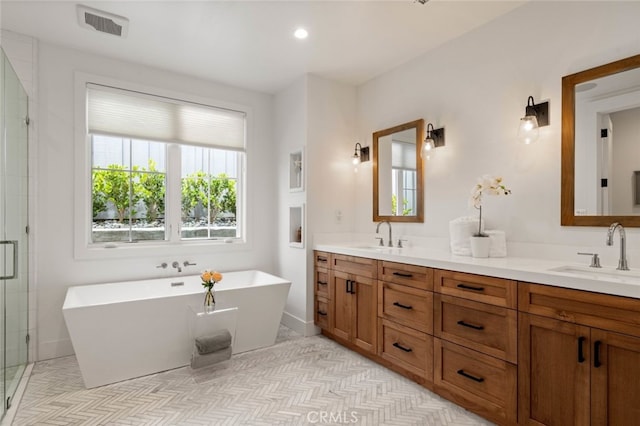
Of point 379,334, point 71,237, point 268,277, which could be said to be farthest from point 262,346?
point 71,237

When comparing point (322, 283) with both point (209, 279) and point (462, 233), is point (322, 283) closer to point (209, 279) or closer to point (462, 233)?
point (209, 279)

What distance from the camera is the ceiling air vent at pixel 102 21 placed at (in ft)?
8.54

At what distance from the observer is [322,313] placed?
362cm

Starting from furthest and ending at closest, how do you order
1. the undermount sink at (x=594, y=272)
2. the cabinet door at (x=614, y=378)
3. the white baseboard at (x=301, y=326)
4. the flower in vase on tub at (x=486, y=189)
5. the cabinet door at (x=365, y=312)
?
1. the white baseboard at (x=301, y=326)
2. the cabinet door at (x=365, y=312)
3. the flower in vase on tub at (x=486, y=189)
4. the undermount sink at (x=594, y=272)
5. the cabinet door at (x=614, y=378)

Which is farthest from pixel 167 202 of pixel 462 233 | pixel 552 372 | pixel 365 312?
pixel 552 372

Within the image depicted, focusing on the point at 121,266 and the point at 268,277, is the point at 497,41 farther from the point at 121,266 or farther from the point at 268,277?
the point at 121,266

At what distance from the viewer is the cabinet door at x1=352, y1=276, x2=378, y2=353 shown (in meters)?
2.95

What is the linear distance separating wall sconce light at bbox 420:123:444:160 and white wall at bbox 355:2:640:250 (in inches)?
2.3

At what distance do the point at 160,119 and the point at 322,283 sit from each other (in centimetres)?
248

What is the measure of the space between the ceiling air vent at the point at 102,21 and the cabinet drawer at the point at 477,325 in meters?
3.20

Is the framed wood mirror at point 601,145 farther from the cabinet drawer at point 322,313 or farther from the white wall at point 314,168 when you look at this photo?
the cabinet drawer at point 322,313

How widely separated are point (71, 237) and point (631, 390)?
4.13 meters

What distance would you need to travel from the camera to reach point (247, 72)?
373 centimetres

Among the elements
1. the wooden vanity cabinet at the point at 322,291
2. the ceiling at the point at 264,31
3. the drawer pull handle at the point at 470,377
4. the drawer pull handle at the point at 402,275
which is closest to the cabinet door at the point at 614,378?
the drawer pull handle at the point at 470,377
